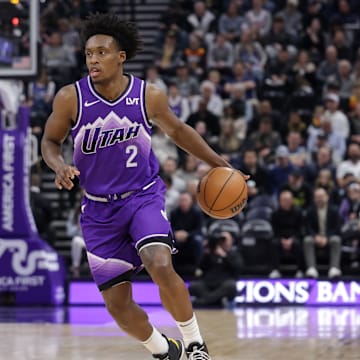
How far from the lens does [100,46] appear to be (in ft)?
19.9

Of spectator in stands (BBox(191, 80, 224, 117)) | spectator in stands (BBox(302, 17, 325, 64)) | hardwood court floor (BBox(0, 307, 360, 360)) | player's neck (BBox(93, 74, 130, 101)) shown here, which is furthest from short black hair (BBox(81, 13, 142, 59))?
spectator in stands (BBox(302, 17, 325, 64))

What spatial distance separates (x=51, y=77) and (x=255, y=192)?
5.01 m

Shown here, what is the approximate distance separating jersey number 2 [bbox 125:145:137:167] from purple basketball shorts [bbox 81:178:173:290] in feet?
0.58

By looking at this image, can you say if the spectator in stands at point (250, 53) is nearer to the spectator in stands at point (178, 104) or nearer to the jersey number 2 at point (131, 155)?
the spectator in stands at point (178, 104)

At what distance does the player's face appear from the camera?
6.02m

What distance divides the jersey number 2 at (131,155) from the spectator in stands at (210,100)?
9.78 meters

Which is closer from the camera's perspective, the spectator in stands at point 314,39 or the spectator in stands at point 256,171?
the spectator in stands at point 256,171

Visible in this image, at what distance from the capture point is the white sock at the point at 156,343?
247 inches

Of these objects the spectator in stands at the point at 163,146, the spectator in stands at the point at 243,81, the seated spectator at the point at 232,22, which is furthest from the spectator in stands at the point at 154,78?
the seated spectator at the point at 232,22

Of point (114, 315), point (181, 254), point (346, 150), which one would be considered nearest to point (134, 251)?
point (114, 315)

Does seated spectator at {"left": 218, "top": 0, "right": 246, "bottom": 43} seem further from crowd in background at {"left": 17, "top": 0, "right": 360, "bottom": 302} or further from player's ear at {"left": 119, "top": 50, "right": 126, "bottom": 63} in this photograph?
player's ear at {"left": 119, "top": 50, "right": 126, "bottom": 63}

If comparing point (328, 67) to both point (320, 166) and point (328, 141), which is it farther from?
point (320, 166)

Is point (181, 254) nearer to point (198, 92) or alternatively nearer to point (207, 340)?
point (198, 92)

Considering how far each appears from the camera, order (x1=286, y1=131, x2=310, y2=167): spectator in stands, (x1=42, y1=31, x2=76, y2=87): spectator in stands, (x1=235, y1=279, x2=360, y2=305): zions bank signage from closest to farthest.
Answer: (x1=235, y1=279, x2=360, y2=305): zions bank signage
(x1=286, y1=131, x2=310, y2=167): spectator in stands
(x1=42, y1=31, x2=76, y2=87): spectator in stands
